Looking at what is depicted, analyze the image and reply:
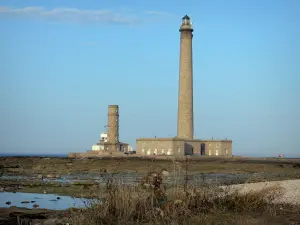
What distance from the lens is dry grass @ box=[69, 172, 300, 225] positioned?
956cm

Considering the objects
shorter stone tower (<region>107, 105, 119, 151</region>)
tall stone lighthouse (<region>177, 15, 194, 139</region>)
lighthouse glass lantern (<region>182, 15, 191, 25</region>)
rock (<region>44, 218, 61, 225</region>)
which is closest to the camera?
rock (<region>44, 218, 61, 225</region>)

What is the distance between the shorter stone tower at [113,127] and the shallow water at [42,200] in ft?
215

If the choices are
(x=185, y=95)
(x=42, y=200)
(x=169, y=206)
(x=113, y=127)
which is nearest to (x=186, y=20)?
(x=185, y=95)

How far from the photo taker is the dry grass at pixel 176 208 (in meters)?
9.56

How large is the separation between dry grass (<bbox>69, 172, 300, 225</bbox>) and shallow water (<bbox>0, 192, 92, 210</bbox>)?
3.88 meters

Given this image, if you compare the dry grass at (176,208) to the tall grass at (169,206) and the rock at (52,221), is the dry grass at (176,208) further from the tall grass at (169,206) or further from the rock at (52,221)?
the rock at (52,221)

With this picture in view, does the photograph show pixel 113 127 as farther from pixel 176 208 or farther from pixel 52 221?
pixel 176 208

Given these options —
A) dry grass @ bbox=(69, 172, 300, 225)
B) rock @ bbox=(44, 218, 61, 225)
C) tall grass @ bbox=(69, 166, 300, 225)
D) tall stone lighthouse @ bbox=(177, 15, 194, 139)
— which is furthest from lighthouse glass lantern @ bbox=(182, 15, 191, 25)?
rock @ bbox=(44, 218, 61, 225)

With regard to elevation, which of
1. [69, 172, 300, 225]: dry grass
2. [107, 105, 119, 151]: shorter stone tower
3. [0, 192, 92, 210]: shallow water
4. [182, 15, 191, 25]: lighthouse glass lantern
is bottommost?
[0, 192, 92, 210]: shallow water

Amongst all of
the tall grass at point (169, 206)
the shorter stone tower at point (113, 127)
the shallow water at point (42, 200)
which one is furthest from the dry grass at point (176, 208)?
the shorter stone tower at point (113, 127)

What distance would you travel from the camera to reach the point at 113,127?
8475 cm

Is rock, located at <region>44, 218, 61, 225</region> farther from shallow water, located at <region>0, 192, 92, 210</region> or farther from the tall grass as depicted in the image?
shallow water, located at <region>0, 192, 92, 210</region>

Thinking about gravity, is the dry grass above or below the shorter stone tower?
below

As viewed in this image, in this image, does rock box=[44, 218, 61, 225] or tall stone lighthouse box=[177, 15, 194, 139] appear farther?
tall stone lighthouse box=[177, 15, 194, 139]
